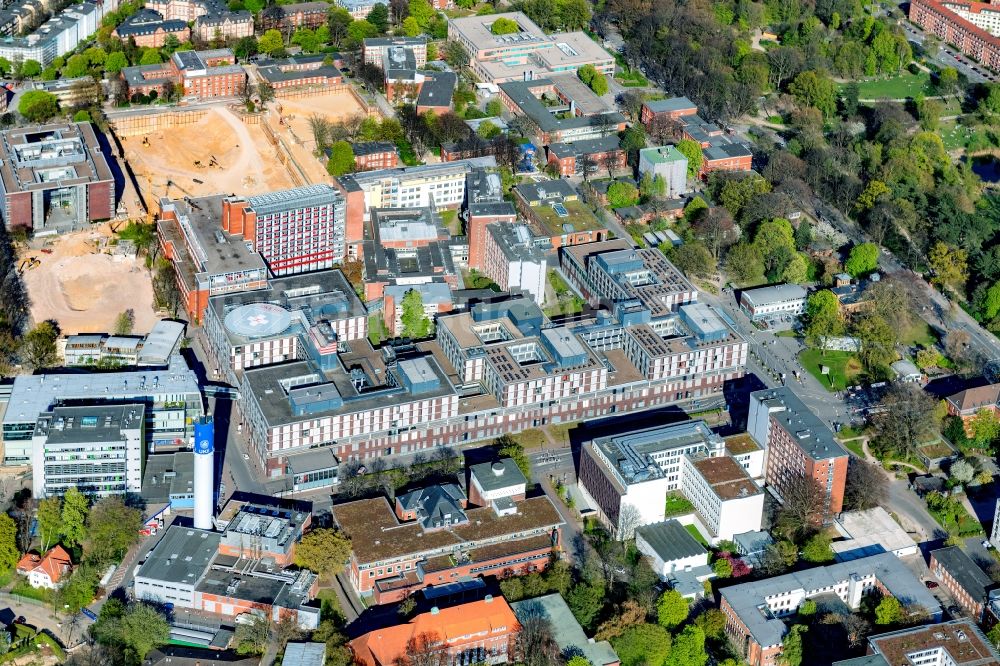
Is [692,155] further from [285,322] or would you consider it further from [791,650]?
[791,650]

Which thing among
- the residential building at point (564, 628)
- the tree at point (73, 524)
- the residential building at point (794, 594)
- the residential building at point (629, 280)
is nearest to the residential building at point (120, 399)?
the tree at point (73, 524)

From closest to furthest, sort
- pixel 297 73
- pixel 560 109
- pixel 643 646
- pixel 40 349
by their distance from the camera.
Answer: pixel 643 646, pixel 40 349, pixel 560 109, pixel 297 73

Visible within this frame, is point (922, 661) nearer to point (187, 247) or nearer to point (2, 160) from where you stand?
point (187, 247)

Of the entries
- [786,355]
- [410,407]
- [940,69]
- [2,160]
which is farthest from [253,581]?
[940,69]

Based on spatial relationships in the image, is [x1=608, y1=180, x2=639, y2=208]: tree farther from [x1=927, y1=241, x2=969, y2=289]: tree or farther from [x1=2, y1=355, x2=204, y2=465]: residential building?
[x1=2, y1=355, x2=204, y2=465]: residential building

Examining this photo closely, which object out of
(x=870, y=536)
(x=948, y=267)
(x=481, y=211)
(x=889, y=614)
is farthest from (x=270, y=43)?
(x=889, y=614)

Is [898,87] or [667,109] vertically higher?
[667,109]
